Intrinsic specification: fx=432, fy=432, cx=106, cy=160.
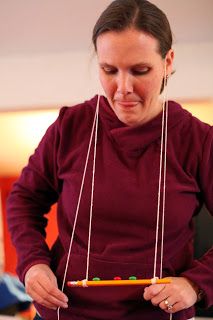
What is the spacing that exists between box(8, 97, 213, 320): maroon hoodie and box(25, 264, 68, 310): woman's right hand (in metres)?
0.02

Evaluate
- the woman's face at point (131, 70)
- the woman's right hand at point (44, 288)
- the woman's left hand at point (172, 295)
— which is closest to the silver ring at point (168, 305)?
the woman's left hand at point (172, 295)

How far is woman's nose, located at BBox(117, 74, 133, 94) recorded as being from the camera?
2.13ft

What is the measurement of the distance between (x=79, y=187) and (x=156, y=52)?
0.25 m

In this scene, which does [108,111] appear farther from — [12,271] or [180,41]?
[12,271]

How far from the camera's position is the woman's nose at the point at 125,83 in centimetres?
65

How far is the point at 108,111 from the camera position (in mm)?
757

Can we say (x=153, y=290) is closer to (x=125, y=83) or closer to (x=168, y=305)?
(x=168, y=305)

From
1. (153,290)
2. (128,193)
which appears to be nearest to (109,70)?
(128,193)

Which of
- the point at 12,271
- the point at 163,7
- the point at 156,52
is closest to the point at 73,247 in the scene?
the point at 156,52

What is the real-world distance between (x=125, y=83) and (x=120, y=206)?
0.19 meters

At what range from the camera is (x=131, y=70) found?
65cm

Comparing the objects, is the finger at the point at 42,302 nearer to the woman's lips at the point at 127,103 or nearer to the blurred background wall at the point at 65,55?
the woman's lips at the point at 127,103

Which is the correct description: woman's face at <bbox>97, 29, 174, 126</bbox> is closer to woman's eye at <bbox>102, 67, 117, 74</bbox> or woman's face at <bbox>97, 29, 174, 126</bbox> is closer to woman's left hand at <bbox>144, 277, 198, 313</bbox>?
woman's eye at <bbox>102, 67, 117, 74</bbox>

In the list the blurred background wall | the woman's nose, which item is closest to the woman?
the woman's nose
